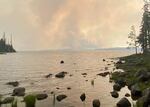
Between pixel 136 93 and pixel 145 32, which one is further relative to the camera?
pixel 145 32

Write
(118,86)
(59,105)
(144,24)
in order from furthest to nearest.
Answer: (144,24)
(118,86)
(59,105)

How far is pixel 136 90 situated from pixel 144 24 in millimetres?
82831

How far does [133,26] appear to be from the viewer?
496 feet

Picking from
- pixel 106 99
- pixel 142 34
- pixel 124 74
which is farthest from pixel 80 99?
pixel 142 34

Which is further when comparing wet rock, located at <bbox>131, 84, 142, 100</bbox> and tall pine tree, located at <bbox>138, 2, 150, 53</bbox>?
tall pine tree, located at <bbox>138, 2, 150, 53</bbox>

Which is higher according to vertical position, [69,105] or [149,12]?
[149,12]

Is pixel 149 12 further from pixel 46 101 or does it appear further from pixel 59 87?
pixel 46 101

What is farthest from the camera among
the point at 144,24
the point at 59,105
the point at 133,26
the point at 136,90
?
the point at 133,26

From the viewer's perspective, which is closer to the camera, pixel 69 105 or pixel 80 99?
pixel 69 105

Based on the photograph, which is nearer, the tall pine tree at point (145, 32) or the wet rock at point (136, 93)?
the wet rock at point (136, 93)

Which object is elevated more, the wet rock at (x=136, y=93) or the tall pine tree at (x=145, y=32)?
the tall pine tree at (x=145, y=32)

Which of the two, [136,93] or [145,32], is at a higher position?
[145,32]

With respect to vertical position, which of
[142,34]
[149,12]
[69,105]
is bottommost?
[69,105]

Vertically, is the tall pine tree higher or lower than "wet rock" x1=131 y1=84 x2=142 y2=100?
higher
